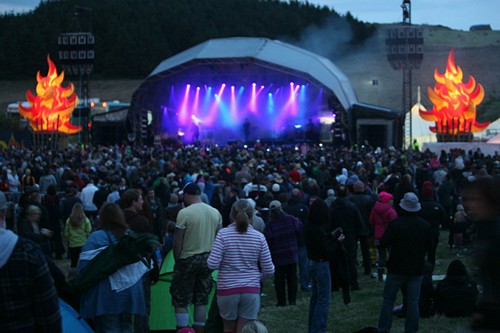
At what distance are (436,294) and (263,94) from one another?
122 feet

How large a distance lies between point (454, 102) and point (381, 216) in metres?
30.5

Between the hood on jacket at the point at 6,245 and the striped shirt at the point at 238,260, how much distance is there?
114 inches

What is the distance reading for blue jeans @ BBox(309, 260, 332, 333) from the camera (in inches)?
309

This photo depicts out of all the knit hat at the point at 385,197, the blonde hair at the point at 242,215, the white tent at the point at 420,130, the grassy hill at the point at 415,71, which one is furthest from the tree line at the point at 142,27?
the blonde hair at the point at 242,215

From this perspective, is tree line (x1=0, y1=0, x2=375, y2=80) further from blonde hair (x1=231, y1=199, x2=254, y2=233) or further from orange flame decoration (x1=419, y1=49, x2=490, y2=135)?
blonde hair (x1=231, y1=199, x2=254, y2=233)

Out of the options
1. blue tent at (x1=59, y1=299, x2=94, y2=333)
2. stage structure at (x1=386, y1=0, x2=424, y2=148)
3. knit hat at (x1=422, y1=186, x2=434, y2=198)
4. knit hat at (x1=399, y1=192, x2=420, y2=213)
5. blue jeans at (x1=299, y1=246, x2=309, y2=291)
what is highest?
stage structure at (x1=386, y1=0, x2=424, y2=148)

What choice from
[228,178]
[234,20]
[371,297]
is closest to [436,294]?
[371,297]

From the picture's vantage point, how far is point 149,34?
98.7m

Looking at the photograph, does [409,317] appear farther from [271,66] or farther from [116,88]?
[116,88]

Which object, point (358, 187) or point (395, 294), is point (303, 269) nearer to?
point (358, 187)

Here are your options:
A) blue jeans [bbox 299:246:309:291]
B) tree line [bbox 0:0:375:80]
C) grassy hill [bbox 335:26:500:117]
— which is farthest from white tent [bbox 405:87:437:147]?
tree line [bbox 0:0:375:80]

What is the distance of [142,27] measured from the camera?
10000cm

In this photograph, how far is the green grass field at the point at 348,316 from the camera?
28.2 feet

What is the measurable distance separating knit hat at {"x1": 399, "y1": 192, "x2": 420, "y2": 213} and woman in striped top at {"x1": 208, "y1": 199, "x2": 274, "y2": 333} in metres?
1.42
